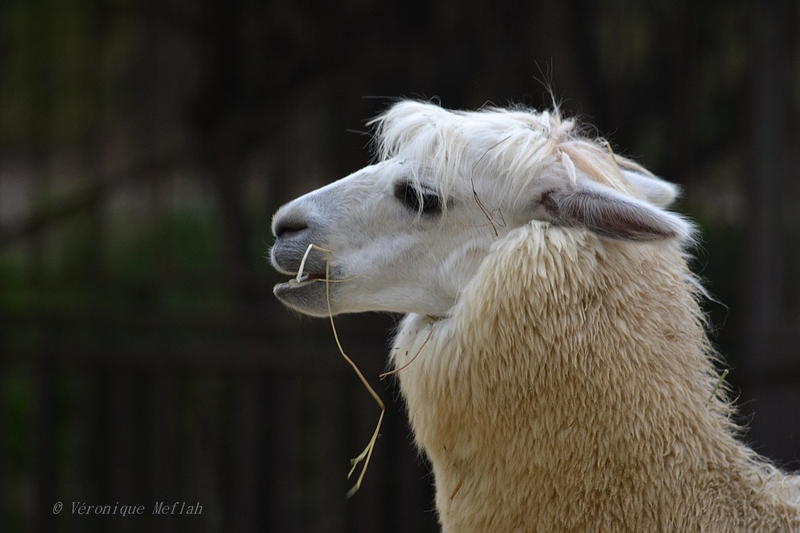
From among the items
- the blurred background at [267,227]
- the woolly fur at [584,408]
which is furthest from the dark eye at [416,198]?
the blurred background at [267,227]

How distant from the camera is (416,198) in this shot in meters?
1.91

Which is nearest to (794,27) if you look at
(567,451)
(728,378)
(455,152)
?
(728,378)

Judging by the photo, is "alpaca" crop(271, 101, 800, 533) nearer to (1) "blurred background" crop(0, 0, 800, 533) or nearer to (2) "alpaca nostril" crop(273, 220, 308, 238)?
(2) "alpaca nostril" crop(273, 220, 308, 238)

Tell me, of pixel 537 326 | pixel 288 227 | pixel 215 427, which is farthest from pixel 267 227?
pixel 537 326

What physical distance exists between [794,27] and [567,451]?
3.26 metres

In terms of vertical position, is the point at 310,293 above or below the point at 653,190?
below

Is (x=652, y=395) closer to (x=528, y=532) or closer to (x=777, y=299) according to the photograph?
(x=528, y=532)

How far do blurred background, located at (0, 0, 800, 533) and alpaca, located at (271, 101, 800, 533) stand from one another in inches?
92.7

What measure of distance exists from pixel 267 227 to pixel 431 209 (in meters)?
3.00

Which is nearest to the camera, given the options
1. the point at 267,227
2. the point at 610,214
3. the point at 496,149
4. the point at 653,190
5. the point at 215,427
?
the point at 610,214

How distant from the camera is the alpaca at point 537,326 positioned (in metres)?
1.65

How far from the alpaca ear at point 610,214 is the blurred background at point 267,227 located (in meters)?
2.54

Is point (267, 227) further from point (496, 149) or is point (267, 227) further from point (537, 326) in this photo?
point (537, 326)

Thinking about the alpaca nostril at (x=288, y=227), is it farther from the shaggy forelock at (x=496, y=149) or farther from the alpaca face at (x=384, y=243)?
the shaggy forelock at (x=496, y=149)
